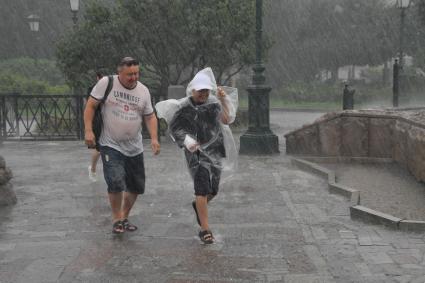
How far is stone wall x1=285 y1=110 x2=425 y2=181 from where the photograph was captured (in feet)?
28.5

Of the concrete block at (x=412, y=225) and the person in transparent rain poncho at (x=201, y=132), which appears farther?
the concrete block at (x=412, y=225)

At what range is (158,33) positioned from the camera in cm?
1630

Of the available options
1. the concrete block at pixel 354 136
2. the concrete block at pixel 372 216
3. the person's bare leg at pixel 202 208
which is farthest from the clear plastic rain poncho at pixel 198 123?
the concrete block at pixel 354 136

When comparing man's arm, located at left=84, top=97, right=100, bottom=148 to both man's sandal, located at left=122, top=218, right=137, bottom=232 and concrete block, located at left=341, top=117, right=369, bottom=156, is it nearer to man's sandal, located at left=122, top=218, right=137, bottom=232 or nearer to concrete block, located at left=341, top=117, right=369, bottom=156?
man's sandal, located at left=122, top=218, right=137, bottom=232

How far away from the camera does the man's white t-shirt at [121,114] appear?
18.9ft

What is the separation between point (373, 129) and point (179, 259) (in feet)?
17.7

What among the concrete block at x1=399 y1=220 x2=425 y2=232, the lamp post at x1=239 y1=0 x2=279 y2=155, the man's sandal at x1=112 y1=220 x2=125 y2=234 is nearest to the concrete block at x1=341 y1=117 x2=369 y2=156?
the lamp post at x1=239 y1=0 x2=279 y2=155

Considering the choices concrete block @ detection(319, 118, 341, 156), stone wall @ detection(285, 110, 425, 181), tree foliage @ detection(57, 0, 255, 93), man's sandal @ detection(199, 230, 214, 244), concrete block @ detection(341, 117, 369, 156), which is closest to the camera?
man's sandal @ detection(199, 230, 214, 244)

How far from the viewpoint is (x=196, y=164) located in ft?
18.6

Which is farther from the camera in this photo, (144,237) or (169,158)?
(169,158)

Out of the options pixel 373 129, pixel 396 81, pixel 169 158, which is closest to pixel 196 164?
pixel 373 129

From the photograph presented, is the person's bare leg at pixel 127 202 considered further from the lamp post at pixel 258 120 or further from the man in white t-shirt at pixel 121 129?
the lamp post at pixel 258 120

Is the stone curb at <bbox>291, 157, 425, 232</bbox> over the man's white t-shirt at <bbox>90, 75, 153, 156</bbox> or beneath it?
beneath

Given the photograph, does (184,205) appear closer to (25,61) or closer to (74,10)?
(74,10)
